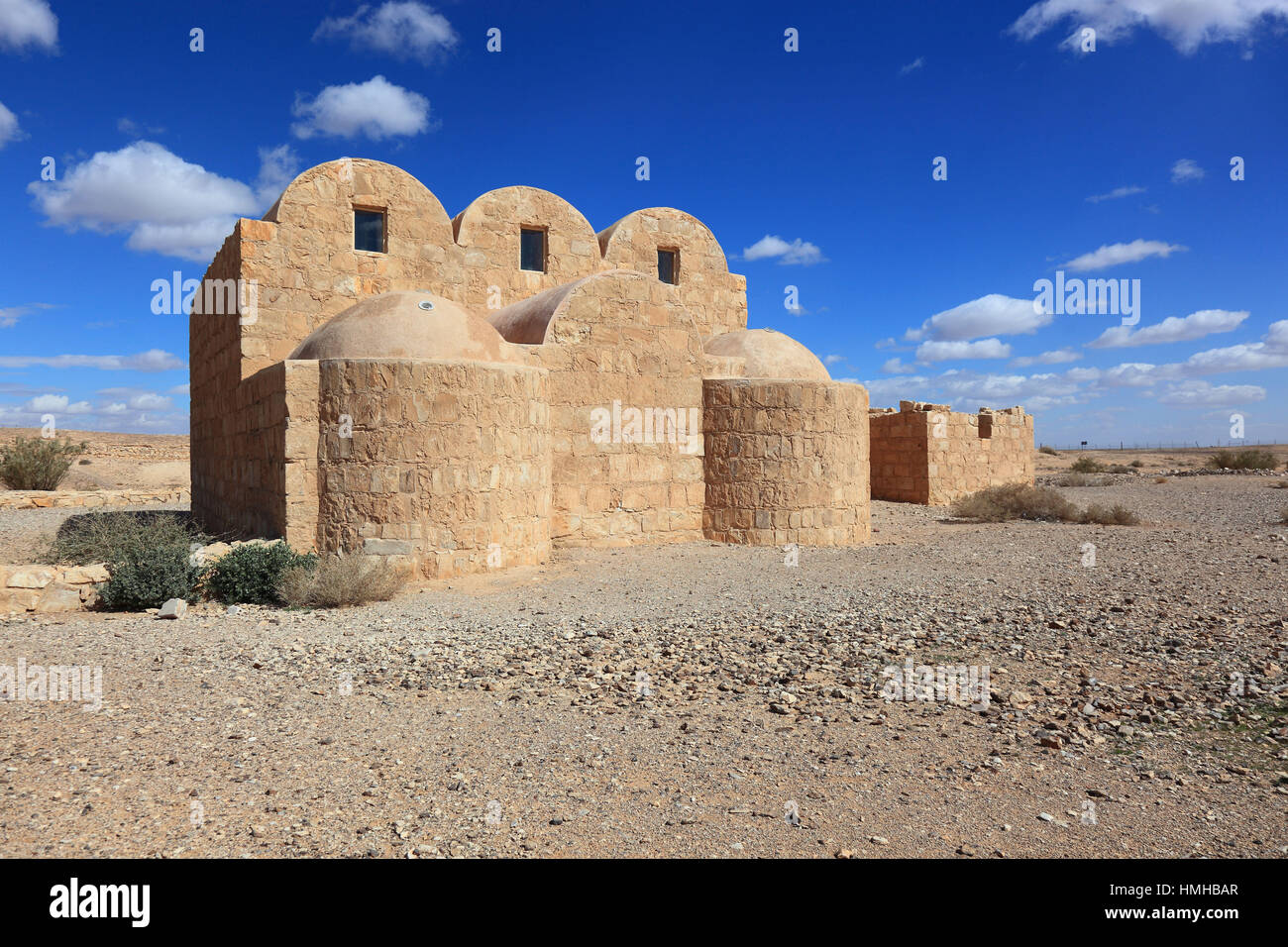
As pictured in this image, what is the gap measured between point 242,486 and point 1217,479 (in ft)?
88.6

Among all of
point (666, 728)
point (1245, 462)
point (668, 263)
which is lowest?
point (666, 728)

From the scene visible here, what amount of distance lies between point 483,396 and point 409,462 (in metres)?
0.98

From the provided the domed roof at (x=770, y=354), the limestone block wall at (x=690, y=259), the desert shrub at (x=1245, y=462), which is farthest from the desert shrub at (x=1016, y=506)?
the desert shrub at (x=1245, y=462)

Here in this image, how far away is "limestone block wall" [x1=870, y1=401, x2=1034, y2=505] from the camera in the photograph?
55.3ft

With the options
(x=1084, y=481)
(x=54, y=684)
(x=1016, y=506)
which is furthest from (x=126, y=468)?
(x=1084, y=481)

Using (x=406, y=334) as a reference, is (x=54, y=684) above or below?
below

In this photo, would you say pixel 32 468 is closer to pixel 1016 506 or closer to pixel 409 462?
pixel 409 462

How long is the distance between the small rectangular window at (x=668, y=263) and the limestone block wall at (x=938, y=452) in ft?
21.4

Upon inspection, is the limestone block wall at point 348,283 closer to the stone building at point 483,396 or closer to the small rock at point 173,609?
the stone building at point 483,396

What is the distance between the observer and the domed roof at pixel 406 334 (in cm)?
811

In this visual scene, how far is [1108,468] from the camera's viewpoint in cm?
3192

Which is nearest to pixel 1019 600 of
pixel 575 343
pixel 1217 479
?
pixel 575 343

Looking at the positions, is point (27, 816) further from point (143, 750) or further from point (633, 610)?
point (633, 610)

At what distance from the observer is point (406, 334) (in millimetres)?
8250
